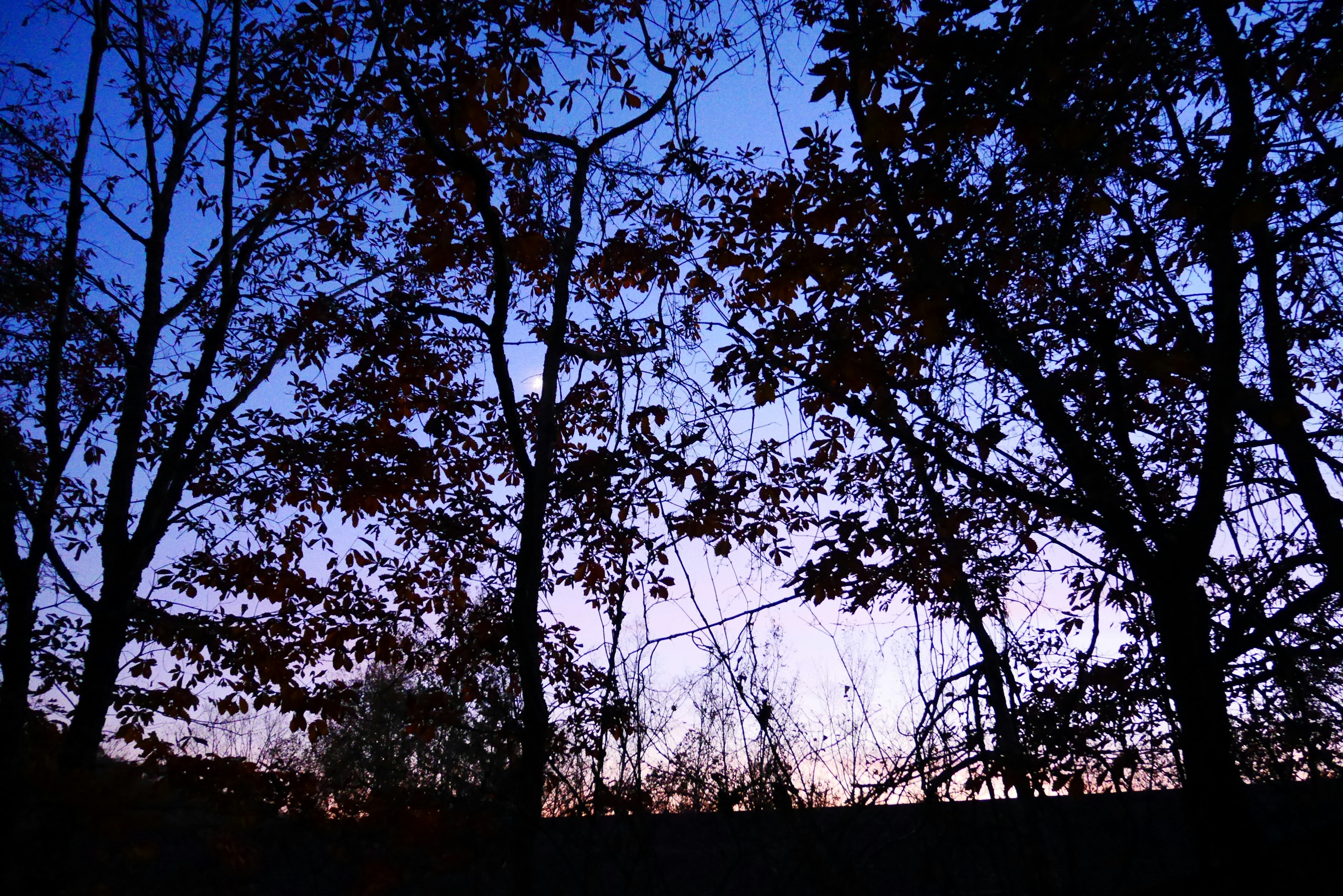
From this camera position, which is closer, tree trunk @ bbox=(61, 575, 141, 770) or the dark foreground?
the dark foreground

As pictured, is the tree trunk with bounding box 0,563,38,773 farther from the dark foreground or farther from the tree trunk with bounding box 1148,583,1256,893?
the tree trunk with bounding box 1148,583,1256,893

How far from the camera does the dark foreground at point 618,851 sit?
2383mm

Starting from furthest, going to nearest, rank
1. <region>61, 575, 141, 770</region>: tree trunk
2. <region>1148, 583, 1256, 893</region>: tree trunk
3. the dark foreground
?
1. <region>61, 575, 141, 770</region>: tree trunk
2. <region>1148, 583, 1256, 893</region>: tree trunk
3. the dark foreground

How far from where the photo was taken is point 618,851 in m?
2.99

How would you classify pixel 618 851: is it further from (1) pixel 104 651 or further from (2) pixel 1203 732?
(1) pixel 104 651

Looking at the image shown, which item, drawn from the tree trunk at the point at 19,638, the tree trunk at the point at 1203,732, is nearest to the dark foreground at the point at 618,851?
the tree trunk at the point at 1203,732

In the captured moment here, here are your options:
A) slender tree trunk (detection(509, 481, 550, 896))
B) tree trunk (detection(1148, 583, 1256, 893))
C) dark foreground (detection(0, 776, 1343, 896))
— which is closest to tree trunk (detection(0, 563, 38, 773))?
dark foreground (detection(0, 776, 1343, 896))

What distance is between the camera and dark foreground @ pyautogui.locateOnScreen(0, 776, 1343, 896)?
238cm

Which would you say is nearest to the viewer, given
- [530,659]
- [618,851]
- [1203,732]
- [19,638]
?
[618,851]

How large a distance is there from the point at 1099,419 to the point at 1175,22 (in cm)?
213

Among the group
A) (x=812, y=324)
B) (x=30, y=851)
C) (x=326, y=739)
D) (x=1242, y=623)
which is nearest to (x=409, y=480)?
→ (x=326, y=739)

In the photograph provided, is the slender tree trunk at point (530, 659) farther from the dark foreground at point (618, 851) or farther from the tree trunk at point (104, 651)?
the tree trunk at point (104, 651)

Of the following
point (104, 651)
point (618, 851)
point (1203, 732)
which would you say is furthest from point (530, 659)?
point (1203, 732)

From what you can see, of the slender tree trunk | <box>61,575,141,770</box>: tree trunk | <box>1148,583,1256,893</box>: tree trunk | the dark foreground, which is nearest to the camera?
the dark foreground
